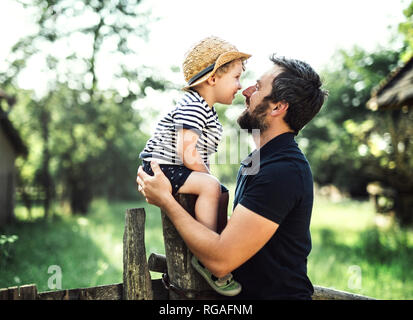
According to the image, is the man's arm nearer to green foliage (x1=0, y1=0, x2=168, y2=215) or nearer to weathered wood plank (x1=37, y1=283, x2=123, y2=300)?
weathered wood plank (x1=37, y1=283, x2=123, y2=300)

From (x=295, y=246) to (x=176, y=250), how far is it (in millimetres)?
607

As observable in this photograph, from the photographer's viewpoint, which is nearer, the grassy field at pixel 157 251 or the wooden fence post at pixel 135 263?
the wooden fence post at pixel 135 263

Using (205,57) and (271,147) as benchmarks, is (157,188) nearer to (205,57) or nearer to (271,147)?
(271,147)

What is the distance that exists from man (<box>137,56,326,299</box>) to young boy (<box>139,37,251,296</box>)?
0.46 ft

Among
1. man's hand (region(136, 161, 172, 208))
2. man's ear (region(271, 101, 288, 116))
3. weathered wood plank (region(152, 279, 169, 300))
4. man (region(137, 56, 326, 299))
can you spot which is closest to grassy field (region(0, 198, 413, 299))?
weathered wood plank (region(152, 279, 169, 300))

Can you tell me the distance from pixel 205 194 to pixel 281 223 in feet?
1.38

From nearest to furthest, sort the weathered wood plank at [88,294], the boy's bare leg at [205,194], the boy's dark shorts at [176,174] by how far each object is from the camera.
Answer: the weathered wood plank at [88,294]
the boy's bare leg at [205,194]
the boy's dark shorts at [176,174]

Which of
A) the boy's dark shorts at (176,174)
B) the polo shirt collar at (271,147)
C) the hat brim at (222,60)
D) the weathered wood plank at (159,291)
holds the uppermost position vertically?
the hat brim at (222,60)

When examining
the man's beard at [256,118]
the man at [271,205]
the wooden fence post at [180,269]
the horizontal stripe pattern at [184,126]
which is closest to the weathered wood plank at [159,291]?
the wooden fence post at [180,269]

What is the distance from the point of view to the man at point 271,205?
1950mm

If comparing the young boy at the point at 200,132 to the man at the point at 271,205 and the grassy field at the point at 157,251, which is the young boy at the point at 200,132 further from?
the grassy field at the point at 157,251

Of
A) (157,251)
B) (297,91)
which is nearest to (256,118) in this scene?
(297,91)

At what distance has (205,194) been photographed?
220 cm
